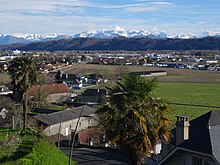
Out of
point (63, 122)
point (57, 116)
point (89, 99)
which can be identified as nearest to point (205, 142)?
point (63, 122)

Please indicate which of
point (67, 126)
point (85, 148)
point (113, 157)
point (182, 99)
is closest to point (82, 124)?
point (67, 126)

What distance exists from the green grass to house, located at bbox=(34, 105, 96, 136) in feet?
47.5

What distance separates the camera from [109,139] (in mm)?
17266

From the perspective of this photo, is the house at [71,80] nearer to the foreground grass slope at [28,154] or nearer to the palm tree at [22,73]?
the palm tree at [22,73]

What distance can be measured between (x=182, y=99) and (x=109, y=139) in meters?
62.1

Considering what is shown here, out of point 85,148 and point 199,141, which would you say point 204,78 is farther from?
point 199,141

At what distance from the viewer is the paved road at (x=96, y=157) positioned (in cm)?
2802

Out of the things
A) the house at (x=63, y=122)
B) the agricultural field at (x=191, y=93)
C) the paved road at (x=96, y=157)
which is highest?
the paved road at (x=96, y=157)

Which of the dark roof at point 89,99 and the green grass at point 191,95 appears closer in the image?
the green grass at point 191,95

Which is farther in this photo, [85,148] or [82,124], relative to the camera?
[82,124]

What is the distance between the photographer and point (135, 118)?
56.5 ft

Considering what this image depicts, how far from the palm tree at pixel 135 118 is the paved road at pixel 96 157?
10.3 meters

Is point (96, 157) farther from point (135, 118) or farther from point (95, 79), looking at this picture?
point (95, 79)

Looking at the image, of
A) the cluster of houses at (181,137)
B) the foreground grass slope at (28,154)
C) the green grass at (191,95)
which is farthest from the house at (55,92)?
the foreground grass slope at (28,154)
